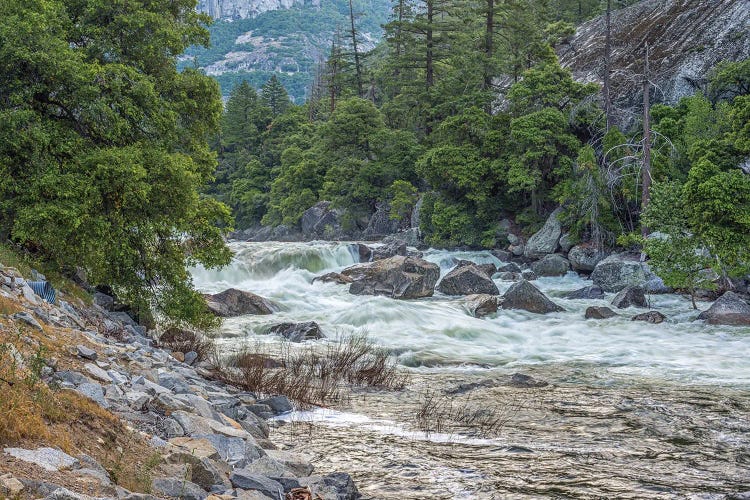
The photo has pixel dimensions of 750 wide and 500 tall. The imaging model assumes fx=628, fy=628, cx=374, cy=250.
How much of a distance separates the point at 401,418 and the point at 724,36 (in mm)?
30791

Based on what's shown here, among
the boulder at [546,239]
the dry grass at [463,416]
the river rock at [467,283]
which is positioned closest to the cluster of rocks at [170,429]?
the dry grass at [463,416]

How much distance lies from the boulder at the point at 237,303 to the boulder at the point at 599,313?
10638 millimetres

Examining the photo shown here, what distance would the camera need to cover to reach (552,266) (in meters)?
29.1

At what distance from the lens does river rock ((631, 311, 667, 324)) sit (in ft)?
62.5

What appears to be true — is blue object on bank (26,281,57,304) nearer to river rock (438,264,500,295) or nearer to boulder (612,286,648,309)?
river rock (438,264,500,295)

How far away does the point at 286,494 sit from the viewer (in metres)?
5.29

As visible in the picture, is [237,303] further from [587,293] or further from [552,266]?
[552,266]

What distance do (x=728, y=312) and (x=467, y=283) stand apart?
943cm

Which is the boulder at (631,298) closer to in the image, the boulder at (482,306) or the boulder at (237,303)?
the boulder at (482,306)

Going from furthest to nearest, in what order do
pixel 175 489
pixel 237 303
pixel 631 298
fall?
pixel 631 298 → pixel 237 303 → pixel 175 489

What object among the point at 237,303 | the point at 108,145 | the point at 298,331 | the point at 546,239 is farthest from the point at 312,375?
the point at 546,239

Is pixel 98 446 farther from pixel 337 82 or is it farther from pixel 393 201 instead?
pixel 337 82

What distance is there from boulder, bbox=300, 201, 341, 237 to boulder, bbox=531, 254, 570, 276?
74.0ft

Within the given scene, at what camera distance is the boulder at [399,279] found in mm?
24875
